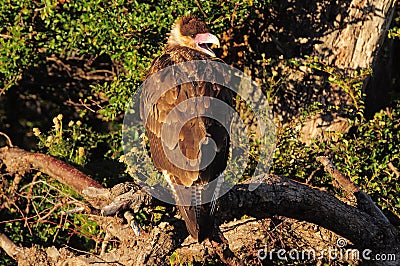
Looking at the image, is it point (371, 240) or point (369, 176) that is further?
point (369, 176)

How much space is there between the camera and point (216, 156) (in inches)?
160

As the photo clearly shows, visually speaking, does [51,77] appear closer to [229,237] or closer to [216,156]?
[229,237]

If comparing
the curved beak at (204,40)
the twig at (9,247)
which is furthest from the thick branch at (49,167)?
the curved beak at (204,40)

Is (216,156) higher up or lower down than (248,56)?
lower down

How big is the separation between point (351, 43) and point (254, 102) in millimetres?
1069

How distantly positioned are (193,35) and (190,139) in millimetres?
1641

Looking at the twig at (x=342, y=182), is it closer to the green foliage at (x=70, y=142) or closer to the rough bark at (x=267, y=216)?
the rough bark at (x=267, y=216)

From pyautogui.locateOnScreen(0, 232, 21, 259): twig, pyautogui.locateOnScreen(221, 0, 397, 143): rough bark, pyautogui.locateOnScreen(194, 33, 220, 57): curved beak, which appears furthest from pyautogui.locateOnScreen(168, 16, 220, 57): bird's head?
pyautogui.locateOnScreen(0, 232, 21, 259): twig

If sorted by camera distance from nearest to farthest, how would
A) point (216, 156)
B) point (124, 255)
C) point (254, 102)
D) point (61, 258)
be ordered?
1. point (216, 156)
2. point (124, 255)
3. point (61, 258)
4. point (254, 102)

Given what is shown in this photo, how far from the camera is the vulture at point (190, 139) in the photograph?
396 centimetres

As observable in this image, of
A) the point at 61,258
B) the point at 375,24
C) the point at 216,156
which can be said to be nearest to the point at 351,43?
the point at 375,24

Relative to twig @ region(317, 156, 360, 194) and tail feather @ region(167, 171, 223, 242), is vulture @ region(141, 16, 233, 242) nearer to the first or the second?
tail feather @ region(167, 171, 223, 242)

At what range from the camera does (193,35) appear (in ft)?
17.9

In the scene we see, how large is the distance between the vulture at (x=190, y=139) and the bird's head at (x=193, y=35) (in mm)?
594
